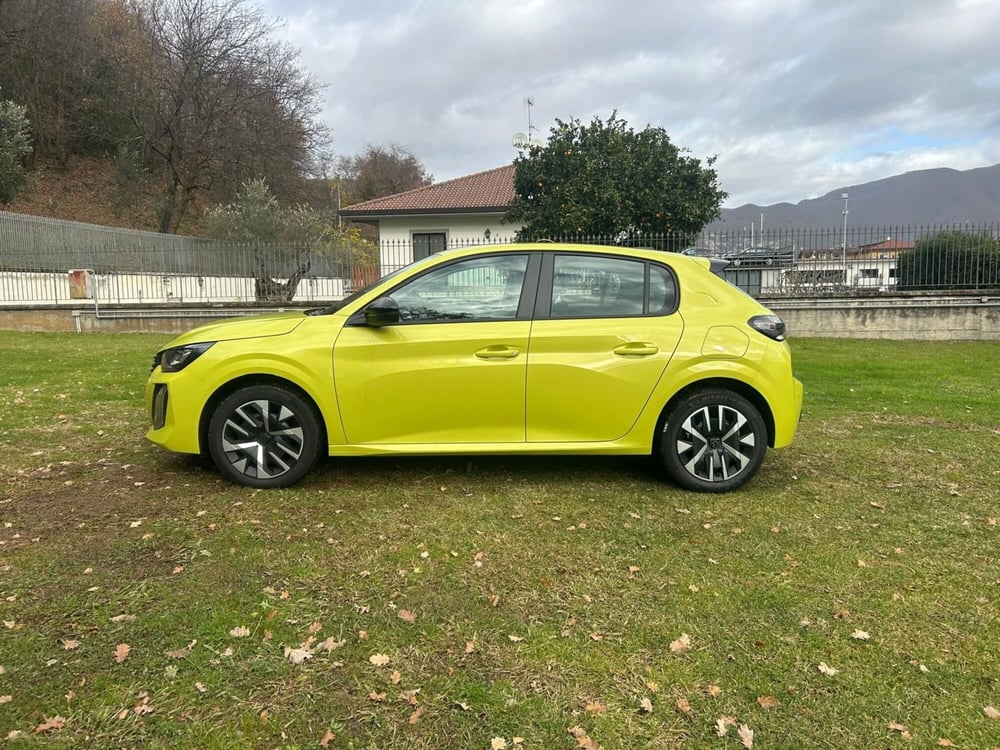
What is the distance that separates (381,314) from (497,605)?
1962mm

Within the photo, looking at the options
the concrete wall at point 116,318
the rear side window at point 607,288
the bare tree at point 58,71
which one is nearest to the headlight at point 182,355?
the rear side window at point 607,288

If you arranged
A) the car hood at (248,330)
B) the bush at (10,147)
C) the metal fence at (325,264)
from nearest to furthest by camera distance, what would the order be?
1. the car hood at (248,330)
2. the metal fence at (325,264)
3. the bush at (10,147)

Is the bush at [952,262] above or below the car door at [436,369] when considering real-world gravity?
above

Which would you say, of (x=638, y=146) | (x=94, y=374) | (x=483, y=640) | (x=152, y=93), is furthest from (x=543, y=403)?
(x=152, y=93)

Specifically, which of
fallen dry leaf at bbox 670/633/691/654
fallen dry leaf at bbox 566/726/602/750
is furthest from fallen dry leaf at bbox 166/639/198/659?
fallen dry leaf at bbox 670/633/691/654

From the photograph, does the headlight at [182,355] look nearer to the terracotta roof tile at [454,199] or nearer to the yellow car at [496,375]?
the yellow car at [496,375]

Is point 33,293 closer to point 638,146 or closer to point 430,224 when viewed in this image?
point 430,224

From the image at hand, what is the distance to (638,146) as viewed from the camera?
18.8 meters

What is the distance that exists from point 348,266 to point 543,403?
44.3 ft

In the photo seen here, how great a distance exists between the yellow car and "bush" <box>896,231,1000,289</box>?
13398 mm

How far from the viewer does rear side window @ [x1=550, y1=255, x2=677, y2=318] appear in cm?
434

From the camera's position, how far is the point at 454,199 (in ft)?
86.8

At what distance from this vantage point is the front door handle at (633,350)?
4.23 meters

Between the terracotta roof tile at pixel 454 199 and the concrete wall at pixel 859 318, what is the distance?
10.4 m
